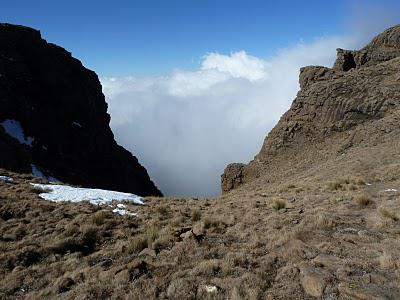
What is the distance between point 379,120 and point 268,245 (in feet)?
104

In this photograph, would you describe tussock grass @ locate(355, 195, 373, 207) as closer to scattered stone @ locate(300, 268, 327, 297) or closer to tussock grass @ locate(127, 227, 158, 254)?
scattered stone @ locate(300, 268, 327, 297)

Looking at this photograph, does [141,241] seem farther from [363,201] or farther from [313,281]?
A: [363,201]

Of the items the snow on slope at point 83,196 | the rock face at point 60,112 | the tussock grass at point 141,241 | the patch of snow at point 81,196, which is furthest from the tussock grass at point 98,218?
the rock face at point 60,112

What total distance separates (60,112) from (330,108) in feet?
209

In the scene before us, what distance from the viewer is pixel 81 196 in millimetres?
19094

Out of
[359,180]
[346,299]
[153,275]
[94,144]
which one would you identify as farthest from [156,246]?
[94,144]

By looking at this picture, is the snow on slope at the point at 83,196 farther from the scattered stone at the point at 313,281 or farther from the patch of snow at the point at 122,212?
the scattered stone at the point at 313,281

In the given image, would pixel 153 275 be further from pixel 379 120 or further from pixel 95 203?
pixel 379 120

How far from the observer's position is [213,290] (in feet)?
29.8

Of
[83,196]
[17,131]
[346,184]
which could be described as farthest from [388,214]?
[17,131]

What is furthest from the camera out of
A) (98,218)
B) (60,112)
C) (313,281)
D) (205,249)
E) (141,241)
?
(60,112)

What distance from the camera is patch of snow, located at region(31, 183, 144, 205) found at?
18.4m

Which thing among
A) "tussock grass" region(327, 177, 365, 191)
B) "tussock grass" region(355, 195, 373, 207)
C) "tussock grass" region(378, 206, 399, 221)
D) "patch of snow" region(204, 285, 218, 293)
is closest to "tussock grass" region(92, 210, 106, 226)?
"patch of snow" region(204, 285, 218, 293)

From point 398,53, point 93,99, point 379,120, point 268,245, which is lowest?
point 268,245
